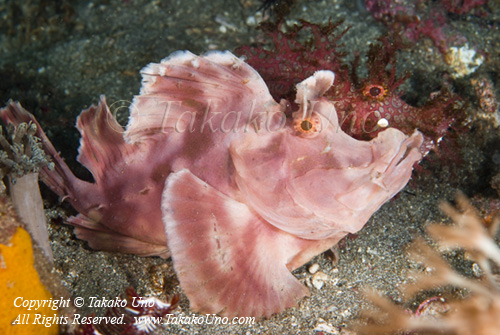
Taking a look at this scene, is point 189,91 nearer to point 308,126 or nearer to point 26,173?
point 308,126

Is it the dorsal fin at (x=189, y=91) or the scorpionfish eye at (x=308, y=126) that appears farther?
the dorsal fin at (x=189, y=91)

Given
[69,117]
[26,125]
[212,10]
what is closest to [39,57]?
[69,117]

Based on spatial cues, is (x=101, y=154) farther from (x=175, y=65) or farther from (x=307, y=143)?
(x=307, y=143)

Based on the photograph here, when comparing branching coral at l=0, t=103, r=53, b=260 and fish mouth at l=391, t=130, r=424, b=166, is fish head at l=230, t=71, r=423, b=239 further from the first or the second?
branching coral at l=0, t=103, r=53, b=260

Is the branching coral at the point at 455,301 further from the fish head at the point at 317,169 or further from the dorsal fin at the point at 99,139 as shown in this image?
the dorsal fin at the point at 99,139

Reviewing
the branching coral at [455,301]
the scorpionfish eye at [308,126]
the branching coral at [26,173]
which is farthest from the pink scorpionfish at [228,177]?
the branching coral at [455,301]
